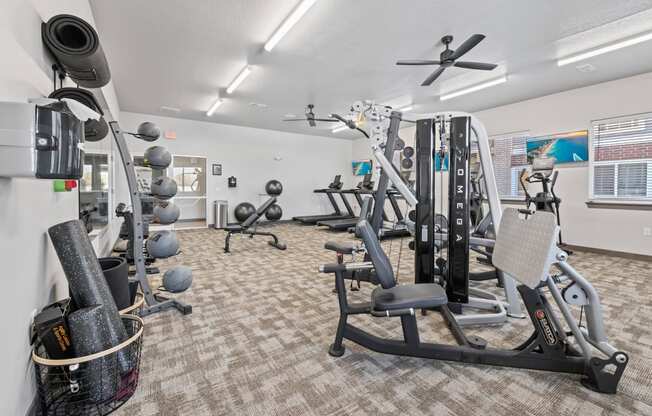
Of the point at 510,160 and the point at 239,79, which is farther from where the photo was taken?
the point at 510,160

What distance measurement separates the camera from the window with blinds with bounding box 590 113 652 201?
4.86 metres

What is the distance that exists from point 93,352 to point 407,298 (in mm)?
1788

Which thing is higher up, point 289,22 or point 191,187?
point 289,22

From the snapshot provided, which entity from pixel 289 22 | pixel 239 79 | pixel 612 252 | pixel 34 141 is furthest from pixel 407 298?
pixel 612 252

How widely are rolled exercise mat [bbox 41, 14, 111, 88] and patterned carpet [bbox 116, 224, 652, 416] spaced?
2007 millimetres

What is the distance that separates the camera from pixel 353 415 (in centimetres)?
154

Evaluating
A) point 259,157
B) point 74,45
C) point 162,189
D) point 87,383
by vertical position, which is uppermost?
point 259,157

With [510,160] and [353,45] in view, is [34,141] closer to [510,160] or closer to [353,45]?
[353,45]

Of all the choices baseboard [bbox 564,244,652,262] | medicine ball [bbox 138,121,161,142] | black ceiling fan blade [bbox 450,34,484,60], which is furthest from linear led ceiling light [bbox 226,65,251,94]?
baseboard [bbox 564,244,652,262]

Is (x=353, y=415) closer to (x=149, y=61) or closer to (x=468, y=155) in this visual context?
(x=468, y=155)

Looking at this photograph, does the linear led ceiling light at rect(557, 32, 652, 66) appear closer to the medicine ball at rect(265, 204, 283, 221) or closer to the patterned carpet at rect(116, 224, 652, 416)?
the patterned carpet at rect(116, 224, 652, 416)

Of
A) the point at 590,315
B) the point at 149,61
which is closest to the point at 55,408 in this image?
the point at 590,315

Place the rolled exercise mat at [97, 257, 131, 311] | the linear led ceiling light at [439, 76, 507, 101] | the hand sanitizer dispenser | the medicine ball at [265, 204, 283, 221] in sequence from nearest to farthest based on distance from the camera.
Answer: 1. the hand sanitizer dispenser
2. the rolled exercise mat at [97, 257, 131, 311]
3. the linear led ceiling light at [439, 76, 507, 101]
4. the medicine ball at [265, 204, 283, 221]

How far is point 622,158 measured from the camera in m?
5.11
